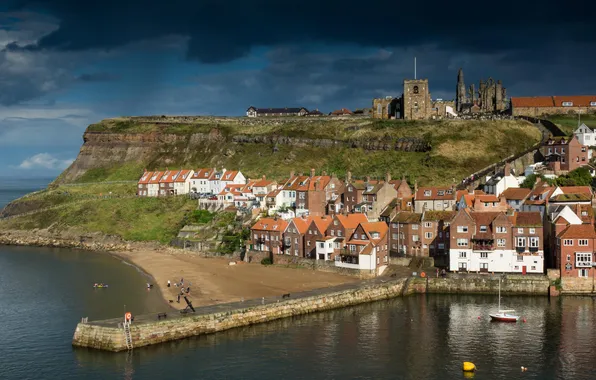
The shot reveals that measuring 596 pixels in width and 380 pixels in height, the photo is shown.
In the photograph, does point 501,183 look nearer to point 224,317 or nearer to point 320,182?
point 320,182

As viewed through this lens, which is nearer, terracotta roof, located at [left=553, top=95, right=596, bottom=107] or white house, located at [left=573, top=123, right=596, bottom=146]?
white house, located at [left=573, top=123, right=596, bottom=146]

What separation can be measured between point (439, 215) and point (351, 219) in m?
10.8

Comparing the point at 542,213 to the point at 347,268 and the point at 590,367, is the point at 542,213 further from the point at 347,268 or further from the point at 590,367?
the point at 590,367

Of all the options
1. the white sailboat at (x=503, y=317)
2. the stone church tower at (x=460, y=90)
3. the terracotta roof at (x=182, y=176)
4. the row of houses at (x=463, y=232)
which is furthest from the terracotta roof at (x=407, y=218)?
the stone church tower at (x=460, y=90)

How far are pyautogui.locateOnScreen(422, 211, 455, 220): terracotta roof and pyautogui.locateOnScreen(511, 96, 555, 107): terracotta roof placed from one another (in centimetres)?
7667

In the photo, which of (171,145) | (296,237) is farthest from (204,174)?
(296,237)

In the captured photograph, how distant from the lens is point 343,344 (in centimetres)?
5312

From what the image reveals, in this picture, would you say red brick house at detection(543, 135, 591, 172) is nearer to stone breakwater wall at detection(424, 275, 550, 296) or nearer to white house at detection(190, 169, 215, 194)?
stone breakwater wall at detection(424, 275, 550, 296)

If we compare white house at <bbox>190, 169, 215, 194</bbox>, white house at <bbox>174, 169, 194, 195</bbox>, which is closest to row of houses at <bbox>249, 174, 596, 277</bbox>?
white house at <bbox>190, 169, 215, 194</bbox>

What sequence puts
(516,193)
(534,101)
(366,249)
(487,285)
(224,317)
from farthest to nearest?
(534,101) → (516,193) → (366,249) → (487,285) → (224,317)

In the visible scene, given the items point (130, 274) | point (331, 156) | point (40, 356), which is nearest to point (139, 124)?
point (331, 156)

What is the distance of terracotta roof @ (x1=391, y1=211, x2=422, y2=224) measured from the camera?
261ft

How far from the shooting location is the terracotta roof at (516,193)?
282 feet

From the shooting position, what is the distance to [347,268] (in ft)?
248
